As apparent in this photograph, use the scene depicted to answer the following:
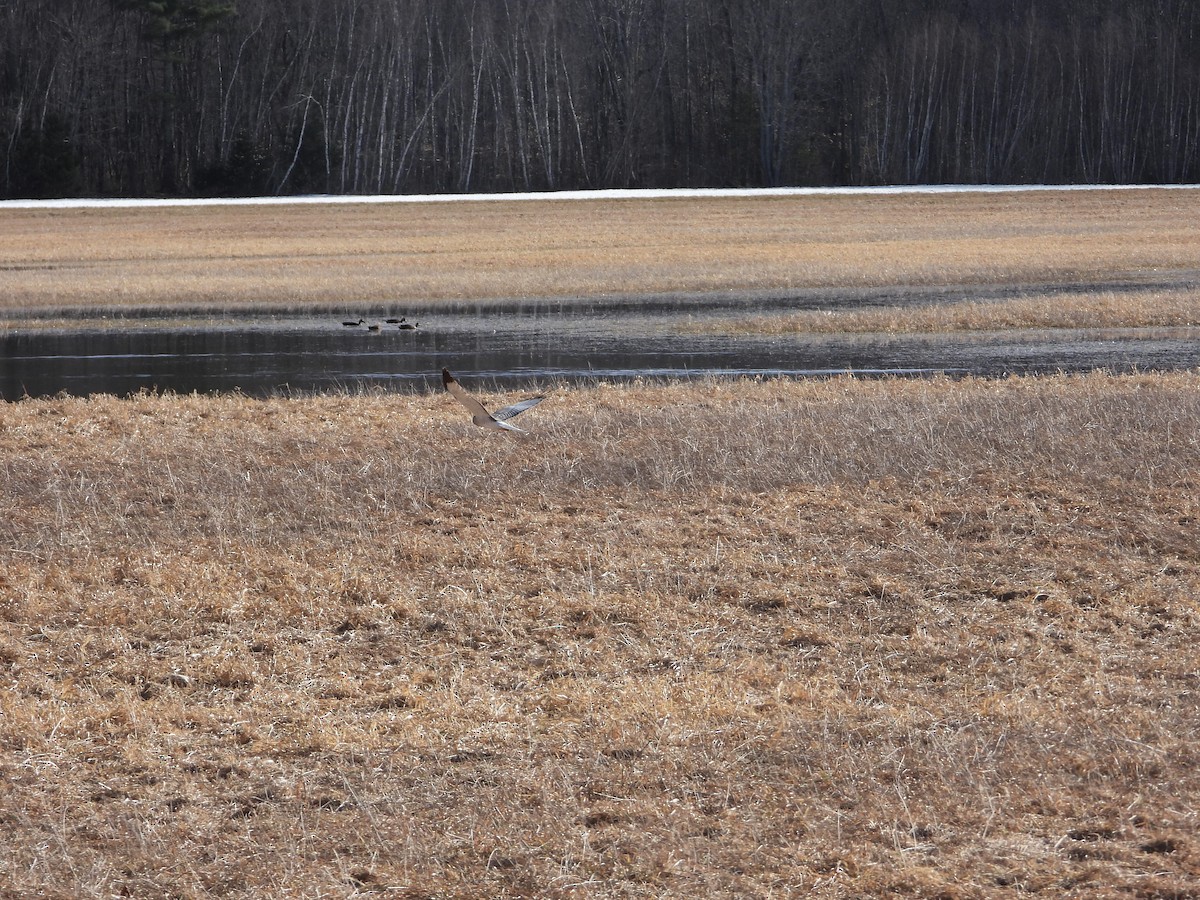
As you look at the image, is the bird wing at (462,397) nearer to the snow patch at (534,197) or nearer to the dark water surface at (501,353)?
the dark water surface at (501,353)

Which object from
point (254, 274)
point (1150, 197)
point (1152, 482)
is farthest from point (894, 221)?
point (1152, 482)

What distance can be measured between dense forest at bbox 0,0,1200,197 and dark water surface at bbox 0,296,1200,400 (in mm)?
42437

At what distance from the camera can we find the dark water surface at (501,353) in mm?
18172

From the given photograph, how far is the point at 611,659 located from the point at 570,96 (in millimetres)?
64201

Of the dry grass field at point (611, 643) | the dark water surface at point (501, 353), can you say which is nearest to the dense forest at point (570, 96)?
the dark water surface at point (501, 353)

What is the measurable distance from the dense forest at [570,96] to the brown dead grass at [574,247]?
14012mm

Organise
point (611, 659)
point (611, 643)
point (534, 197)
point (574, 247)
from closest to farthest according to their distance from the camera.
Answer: point (611, 659) < point (611, 643) < point (574, 247) < point (534, 197)

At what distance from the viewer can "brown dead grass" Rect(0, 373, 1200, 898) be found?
16.3 feet

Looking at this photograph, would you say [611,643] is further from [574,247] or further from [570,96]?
[570,96]

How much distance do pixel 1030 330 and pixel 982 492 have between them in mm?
12781

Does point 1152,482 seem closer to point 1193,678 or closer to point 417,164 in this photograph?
point 1193,678

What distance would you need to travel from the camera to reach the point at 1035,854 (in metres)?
4.85

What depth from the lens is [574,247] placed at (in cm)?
3806

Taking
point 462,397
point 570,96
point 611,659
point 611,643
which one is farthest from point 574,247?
point 570,96
